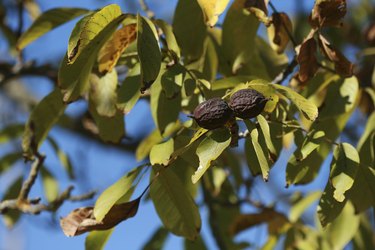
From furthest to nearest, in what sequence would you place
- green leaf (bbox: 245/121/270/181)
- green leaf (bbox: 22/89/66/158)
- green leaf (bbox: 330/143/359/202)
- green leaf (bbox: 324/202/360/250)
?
green leaf (bbox: 324/202/360/250)
green leaf (bbox: 22/89/66/158)
green leaf (bbox: 330/143/359/202)
green leaf (bbox: 245/121/270/181)

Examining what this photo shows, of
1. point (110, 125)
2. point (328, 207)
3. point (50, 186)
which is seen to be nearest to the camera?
point (328, 207)

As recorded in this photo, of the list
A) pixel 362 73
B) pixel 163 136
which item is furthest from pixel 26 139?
pixel 362 73

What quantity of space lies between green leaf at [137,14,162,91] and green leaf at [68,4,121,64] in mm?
73

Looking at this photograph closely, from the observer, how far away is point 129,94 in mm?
1354

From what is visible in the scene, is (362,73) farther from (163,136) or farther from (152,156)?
(152,156)

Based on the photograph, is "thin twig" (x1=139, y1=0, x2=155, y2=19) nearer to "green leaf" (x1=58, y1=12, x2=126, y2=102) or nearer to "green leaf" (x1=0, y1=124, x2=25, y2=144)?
"green leaf" (x1=58, y1=12, x2=126, y2=102)

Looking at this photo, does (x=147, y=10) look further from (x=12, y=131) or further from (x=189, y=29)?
(x=12, y=131)

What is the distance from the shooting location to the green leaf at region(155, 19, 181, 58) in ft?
4.48

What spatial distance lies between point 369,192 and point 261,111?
0.38 metres

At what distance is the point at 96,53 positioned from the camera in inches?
54.2

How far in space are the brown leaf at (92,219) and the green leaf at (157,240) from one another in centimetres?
63

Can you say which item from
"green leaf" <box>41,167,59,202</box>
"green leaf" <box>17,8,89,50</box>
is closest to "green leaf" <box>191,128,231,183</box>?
"green leaf" <box>17,8,89,50</box>

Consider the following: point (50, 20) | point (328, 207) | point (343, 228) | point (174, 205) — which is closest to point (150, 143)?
point (174, 205)

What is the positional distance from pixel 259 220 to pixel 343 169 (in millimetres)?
731
